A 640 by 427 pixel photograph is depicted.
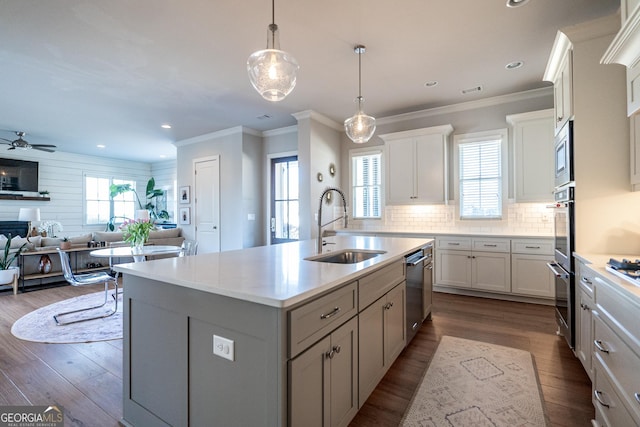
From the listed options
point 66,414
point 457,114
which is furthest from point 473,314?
point 66,414

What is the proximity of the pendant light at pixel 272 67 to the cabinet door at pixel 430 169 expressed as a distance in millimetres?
3199

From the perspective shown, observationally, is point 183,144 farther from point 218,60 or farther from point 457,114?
point 457,114

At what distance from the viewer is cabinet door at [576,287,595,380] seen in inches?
80.4

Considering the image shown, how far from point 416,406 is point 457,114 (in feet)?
14.2

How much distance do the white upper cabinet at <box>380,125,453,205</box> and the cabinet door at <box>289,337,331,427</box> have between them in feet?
12.7

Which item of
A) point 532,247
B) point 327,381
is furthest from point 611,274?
point 532,247

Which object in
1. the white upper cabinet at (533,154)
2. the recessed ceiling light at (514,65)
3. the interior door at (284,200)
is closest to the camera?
the recessed ceiling light at (514,65)

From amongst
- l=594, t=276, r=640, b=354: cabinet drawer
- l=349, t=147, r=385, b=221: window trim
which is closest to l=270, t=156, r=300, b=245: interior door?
l=349, t=147, r=385, b=221: window trim

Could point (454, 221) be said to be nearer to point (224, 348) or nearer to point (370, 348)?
point (370, 348)

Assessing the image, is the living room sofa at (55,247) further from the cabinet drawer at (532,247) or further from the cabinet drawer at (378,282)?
the cabinet drawer at (532,247)

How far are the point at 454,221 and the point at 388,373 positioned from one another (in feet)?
10.7

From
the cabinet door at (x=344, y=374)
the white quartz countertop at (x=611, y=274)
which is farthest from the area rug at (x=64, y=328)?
the white quartz countertop at (x=611, y=274)

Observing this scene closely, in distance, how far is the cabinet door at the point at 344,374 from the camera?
4.90ft

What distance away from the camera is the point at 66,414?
1852 mm
